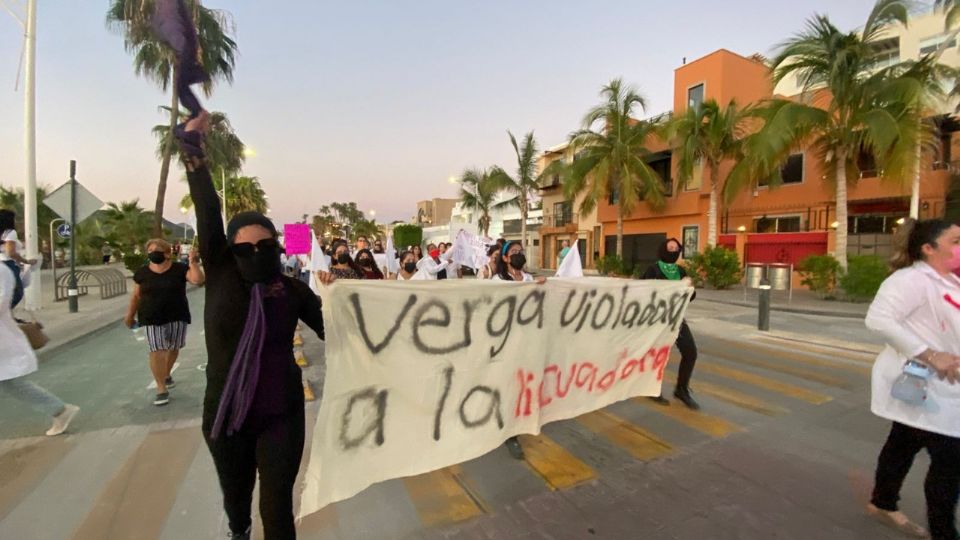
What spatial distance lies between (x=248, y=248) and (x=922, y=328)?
11.5 feet

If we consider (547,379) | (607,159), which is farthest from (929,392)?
(607,159)

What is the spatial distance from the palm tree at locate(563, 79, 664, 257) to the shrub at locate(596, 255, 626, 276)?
282cm

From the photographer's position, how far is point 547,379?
352 cm

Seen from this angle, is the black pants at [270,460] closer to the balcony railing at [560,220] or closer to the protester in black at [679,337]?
the protester in black at [679,337]

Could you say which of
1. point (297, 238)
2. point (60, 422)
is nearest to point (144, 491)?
point (60, 422)

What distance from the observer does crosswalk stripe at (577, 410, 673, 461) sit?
3758 millimetres

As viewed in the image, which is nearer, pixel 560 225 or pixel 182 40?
pixel 182 40

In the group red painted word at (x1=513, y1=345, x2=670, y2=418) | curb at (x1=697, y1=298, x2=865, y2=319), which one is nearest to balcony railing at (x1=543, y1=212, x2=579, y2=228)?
curb at (x1=697, y1=298, x2=865, y2=319)

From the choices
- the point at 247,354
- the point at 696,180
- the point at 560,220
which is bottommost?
the point at 247,354

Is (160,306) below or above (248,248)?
below

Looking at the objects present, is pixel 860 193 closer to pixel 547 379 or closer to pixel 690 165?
pixel 690 165

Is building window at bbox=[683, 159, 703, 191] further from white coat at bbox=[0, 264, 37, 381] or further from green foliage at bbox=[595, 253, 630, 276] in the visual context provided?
white coat at bbox=[0, 264, 37, 381]

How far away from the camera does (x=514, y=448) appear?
12.2 feet

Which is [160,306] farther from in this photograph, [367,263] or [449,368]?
[449,368]
